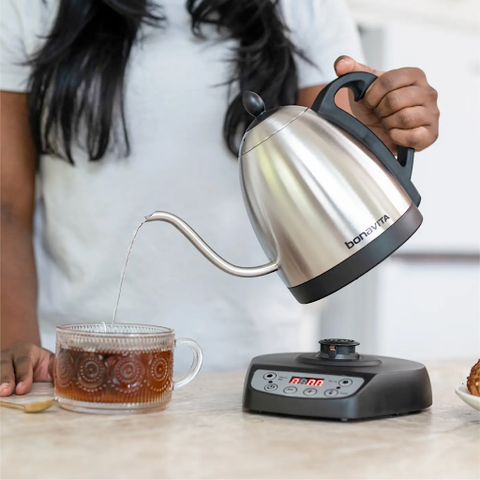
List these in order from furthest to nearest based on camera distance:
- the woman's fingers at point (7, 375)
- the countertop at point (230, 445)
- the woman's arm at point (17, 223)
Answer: the woman's arm at point (17, 223) < the woman's fingers at point (7, 375) < the countertop at point (230, 445)

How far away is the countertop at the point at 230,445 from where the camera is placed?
509mm

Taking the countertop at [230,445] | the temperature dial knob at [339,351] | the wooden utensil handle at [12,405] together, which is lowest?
the wooden utensil handle at [12,405]

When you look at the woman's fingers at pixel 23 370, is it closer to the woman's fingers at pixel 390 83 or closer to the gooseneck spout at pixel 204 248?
the gooseneck spout at pixel 204 248

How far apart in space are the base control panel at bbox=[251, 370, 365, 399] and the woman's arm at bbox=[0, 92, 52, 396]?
528mm

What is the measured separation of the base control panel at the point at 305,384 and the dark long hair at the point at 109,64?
0.54 meters

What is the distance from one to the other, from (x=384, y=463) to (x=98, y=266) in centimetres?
73

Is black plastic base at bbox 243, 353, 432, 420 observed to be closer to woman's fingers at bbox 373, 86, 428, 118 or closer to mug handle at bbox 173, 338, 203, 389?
mug handle at bbox 173, 338, 203, 389

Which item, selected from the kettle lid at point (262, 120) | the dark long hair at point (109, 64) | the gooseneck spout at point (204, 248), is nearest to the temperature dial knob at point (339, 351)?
the gooseneck spout at point (204, 248)

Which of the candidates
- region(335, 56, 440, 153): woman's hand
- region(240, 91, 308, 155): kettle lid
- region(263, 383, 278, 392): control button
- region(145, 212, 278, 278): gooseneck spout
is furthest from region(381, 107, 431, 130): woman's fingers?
region(263, 383, 278, 392): control button

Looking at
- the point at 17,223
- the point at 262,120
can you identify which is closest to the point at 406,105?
the point at 262,120

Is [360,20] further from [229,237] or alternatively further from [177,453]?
[177,453]

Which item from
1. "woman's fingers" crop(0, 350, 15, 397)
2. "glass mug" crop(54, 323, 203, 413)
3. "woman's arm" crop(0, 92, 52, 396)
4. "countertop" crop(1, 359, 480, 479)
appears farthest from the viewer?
"woman's arm" crop(0, 92, 52, 396)

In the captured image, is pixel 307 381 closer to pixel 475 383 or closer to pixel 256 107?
pixel 475 383

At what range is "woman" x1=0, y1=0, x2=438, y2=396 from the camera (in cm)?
112
